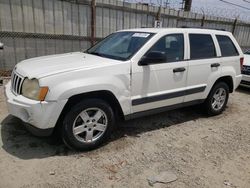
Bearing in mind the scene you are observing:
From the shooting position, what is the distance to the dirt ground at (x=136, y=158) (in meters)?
2.87

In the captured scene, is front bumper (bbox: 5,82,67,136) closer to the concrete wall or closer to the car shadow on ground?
the car shadow on ground

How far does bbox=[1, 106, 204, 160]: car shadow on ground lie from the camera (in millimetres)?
3330

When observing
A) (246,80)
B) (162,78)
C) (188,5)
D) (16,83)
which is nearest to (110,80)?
(162,78)

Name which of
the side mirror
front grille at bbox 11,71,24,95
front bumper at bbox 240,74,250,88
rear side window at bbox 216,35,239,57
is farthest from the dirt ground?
front bumper at bbox 240,74,250,88

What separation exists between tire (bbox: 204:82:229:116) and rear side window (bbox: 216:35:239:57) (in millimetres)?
650

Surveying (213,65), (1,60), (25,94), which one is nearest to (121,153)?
(25,94)

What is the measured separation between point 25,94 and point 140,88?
1.66 meters

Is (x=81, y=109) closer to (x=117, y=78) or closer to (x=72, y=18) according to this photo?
(x=117, y=78)

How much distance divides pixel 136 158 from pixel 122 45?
192cm

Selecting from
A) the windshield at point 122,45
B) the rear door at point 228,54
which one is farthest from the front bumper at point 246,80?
the windshield at point 122,45

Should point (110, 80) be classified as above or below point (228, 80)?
above

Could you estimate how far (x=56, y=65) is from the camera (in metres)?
3.32

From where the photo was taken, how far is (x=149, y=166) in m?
3.18

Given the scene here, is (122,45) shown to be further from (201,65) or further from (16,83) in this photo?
(16,83)
